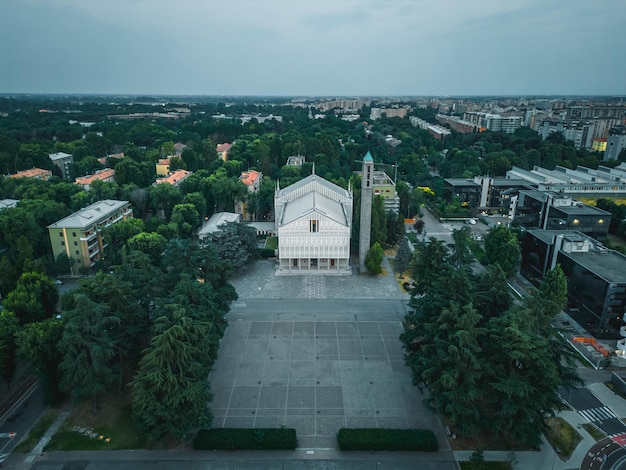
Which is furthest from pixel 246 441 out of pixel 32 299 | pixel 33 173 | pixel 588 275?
pixel 33 173

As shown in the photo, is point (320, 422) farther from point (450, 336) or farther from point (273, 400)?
point (450, 336)

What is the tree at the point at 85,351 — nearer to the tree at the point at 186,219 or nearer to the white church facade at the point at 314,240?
the white church facade at the point at 314,240

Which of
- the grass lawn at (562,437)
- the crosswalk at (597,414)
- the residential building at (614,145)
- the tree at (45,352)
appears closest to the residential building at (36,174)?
the tree at (45,352)

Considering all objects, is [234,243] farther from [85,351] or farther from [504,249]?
[504,249]

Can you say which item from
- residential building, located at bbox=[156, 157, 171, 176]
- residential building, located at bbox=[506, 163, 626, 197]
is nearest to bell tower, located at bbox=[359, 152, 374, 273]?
residential building, located at bbox=[506, 163, 626, 197]

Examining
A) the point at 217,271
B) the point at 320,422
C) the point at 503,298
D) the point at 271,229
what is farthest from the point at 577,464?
the point at 271,229

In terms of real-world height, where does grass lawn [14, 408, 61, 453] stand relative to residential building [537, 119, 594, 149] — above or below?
below

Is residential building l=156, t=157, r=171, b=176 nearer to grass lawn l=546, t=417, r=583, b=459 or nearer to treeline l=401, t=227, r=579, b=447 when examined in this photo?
treeline l=401, t=227, r=579, b=447
